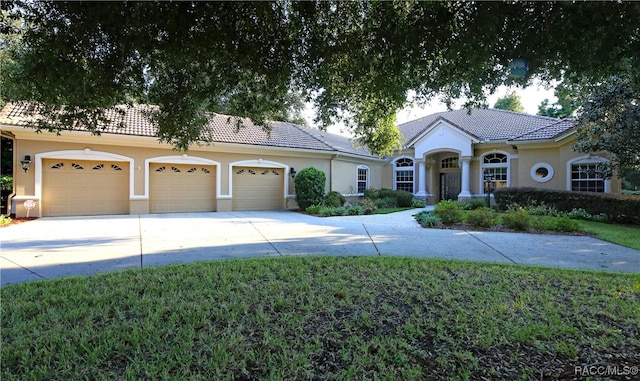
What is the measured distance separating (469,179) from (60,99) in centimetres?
1991

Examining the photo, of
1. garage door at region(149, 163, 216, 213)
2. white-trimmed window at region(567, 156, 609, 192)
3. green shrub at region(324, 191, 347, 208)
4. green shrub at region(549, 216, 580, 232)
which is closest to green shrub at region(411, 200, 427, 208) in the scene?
green shrub at region(324, 191, 347, 208)

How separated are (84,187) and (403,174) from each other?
17348mm

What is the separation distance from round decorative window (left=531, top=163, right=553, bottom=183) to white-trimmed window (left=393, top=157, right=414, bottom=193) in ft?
22.7

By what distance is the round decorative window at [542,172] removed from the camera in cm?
1727

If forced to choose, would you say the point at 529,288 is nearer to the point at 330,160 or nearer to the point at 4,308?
the point at 4,308

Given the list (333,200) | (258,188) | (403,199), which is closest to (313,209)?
(333,200)

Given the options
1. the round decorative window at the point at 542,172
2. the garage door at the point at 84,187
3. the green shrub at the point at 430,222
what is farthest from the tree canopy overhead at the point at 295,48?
the round decorative window at the point at 542,172

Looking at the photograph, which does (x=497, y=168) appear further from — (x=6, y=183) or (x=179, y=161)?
(x=6, y=183)

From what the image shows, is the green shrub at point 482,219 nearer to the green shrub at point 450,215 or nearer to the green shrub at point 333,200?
the green shrub at point 450,215

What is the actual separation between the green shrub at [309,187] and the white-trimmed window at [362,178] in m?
5.06

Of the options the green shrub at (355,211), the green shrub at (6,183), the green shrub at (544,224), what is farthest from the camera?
the green shrub at (355,211)

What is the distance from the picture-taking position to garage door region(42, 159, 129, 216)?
13.3 meters

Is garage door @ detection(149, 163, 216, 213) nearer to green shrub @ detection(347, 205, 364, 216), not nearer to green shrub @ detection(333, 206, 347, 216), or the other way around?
green shrub @ detection(333, 206, 347, 216)

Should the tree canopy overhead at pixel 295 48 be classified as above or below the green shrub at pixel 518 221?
above
